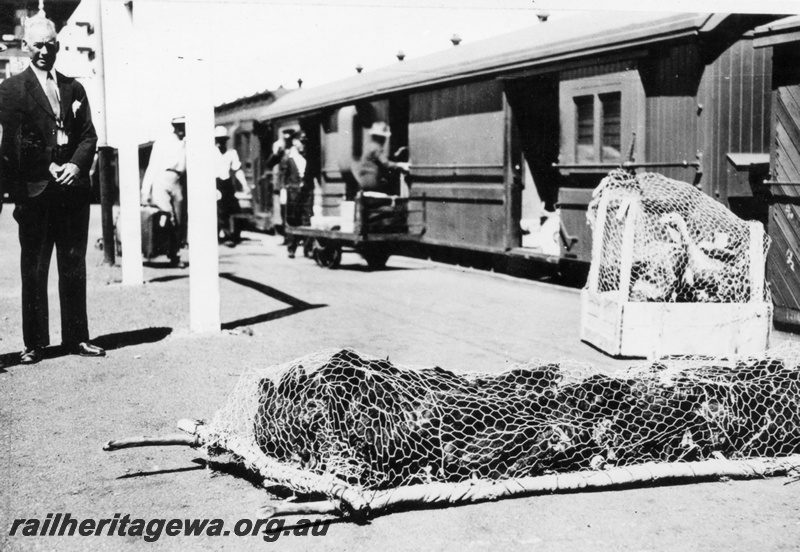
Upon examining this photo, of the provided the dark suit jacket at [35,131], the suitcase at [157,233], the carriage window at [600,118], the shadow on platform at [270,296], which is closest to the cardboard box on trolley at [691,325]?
the carriage window at [600,118]

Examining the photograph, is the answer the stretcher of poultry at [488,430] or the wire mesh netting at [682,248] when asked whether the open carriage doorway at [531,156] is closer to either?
the wire mesh netting at [682,248]

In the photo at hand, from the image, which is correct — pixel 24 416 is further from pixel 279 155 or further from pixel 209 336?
pixel 279 155

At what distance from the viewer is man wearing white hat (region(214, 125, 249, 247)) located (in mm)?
16391

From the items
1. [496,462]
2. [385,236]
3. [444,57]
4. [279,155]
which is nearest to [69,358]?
[496,462]

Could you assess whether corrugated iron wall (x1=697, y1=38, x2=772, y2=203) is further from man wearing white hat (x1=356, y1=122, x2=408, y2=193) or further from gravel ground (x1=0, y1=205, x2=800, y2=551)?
man wearing white hat (x1=356, y1=122, x2=408, y2=193)

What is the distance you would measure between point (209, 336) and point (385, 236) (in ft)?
21.4

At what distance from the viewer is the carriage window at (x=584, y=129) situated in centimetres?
1127

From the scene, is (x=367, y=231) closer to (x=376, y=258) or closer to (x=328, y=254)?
(x=376, y=258)

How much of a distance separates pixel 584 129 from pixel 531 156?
1744 mm

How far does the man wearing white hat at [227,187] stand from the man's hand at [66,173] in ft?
29.5

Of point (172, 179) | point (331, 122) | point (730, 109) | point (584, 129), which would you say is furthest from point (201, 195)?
point (331, 122)

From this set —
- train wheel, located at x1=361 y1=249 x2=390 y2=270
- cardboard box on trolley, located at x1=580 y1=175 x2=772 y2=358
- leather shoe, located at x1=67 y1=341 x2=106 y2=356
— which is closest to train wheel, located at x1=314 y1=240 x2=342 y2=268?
train wheel, located at x1=361 y1=249 x2=390 y2=270

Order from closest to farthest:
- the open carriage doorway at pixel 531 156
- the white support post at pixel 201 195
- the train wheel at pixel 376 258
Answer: the white support post at pixel 201 195
the open carriage doorway at pixel 531 156
the train wheel at pixel 376 258

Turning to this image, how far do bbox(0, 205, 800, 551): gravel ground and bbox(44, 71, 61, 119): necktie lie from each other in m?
1.95
